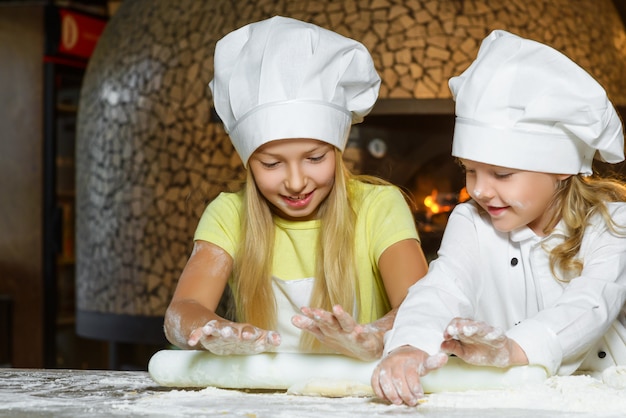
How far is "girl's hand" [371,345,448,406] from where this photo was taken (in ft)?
4.12

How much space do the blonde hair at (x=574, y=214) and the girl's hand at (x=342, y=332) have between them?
37 cm

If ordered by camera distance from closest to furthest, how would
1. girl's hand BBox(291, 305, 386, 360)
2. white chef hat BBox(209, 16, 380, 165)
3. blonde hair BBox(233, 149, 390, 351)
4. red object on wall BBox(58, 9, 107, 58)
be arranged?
1. girl's hand BBox(291, 305, 386, 360)
2. white chef hat BBox(209, 16, 380, 165)
3. blonde hair BBox(233, 149, 390, 351)
4. red object on wall BBox(58, 9, 107, 58)

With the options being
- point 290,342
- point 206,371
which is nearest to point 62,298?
point 290,342

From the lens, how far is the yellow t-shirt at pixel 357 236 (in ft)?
5.98

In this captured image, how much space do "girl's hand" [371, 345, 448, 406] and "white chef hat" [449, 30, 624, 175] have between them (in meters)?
0.39

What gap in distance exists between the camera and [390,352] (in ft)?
4.53

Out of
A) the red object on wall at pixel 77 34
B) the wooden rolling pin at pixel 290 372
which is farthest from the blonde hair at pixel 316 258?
the red object on wall at pixel 77 34

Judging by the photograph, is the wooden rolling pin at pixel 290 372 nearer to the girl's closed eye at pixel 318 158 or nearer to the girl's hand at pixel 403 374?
the girl's hand at pixel 403 374

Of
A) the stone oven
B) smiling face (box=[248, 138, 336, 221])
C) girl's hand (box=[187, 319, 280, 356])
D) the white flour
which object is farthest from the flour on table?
the stone oven

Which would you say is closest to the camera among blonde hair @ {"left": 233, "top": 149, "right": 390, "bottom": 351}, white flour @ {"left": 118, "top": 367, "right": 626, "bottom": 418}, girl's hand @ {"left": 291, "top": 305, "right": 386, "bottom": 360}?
white flour @ {"left": 118, "top": 367, "right": 626, "bottom": 418}

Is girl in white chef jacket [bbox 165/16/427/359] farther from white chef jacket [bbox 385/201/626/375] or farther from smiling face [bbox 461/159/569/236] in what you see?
smiling face [bbox 461/159/569/236]

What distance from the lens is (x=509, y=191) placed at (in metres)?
1.55

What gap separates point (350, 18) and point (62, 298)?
290cm

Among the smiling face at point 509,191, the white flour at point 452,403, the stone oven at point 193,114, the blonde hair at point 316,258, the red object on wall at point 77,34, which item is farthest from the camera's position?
the red object on wall at point 77,34
